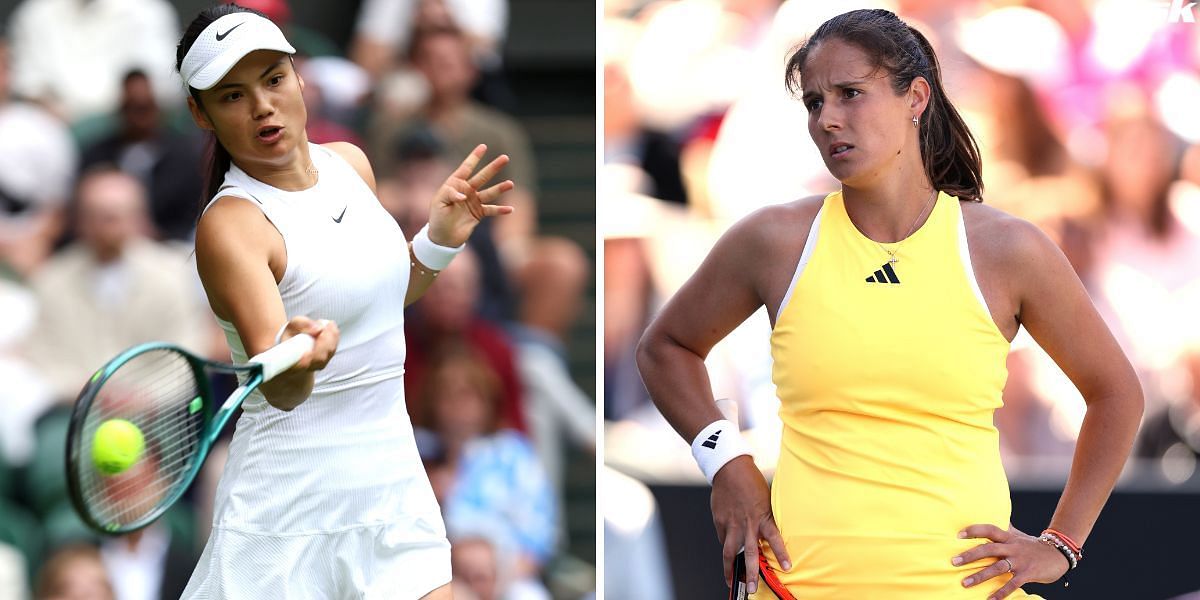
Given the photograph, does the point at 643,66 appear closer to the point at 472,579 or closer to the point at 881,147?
the point at 472,579

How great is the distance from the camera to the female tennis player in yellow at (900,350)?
2811mm

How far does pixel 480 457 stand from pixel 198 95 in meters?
3.63

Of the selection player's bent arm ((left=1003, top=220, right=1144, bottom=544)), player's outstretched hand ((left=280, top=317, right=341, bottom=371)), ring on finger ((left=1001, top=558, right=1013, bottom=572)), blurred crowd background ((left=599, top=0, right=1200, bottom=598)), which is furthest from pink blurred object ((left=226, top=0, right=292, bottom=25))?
ring on finger ((left=1001, top=558, right=1013, bottom=572))

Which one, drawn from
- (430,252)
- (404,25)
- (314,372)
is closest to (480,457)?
(404,25)

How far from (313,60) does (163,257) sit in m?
1.19

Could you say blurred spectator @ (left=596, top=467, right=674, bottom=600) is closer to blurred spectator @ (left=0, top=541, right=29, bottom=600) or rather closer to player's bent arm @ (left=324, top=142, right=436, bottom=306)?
blurred spectator @ (left=0, top=541, right=29, bottom=600)

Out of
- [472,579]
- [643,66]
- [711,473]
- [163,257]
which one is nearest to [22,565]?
[163,257]

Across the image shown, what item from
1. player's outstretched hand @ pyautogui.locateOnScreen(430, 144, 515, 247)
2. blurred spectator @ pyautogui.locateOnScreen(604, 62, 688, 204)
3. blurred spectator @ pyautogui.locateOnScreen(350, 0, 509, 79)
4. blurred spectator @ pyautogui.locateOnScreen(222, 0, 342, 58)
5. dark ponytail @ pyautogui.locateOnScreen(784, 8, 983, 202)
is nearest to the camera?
dark ponytail @ pyautogui.locateOnScreen(784, 8, 983, 202)

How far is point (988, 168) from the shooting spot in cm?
652

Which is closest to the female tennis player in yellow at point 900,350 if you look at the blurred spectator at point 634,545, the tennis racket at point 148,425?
the tennis racket at point 148,425

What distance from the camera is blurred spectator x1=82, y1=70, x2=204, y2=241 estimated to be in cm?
652

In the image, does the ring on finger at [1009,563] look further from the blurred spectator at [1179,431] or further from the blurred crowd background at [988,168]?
the blurred spectator at [1179,431]

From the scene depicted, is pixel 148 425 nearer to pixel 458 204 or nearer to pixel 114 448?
pixel 114 448

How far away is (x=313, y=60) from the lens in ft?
Result: 22.9
